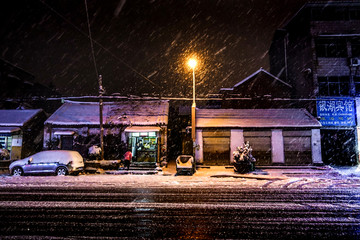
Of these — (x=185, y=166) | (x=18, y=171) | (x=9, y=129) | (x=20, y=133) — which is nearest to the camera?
(x=18, y=171)

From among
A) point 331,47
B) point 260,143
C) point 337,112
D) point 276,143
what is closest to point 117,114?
point 260,143

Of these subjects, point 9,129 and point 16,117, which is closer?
point 9,129

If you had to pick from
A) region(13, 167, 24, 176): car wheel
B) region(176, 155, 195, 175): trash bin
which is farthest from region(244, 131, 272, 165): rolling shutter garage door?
region(13, 167, 24, 176): car wheel

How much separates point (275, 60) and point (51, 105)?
31005 millimetres

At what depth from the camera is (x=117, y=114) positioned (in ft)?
78.3

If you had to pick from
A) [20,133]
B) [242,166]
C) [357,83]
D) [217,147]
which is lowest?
[242,166]

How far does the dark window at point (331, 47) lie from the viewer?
80.7ft

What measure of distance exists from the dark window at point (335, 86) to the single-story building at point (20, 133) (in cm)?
3023

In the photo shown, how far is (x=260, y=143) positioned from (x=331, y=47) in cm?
1322

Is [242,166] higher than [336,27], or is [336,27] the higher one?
[336,27]

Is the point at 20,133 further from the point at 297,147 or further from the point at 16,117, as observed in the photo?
the point at 297,147

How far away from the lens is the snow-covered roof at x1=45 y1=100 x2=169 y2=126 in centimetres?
2273

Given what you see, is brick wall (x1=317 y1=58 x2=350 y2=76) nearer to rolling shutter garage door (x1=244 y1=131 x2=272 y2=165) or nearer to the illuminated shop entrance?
rolling shutter garage door (x1=244 y1=131 x2=272 y2=165)

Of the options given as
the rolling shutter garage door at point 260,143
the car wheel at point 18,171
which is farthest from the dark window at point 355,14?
the car wheel at point 18,171
